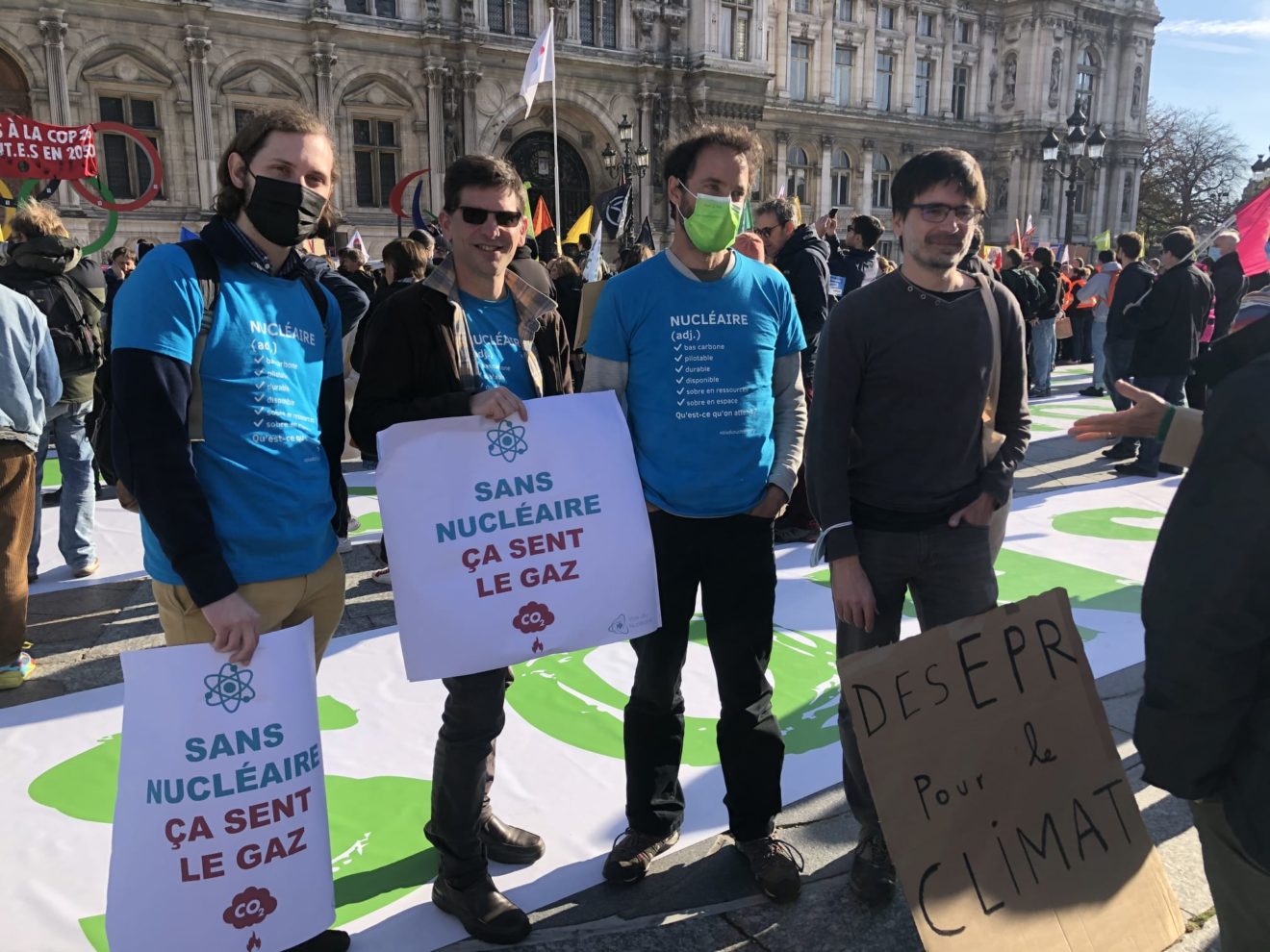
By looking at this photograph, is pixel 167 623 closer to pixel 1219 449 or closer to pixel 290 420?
pixel 290 420

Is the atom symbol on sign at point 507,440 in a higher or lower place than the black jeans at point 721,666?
higher

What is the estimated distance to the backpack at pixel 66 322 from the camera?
17.7 feet

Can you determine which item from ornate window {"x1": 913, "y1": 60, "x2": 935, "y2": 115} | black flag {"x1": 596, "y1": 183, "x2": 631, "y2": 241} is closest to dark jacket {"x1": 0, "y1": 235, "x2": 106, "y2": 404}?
black flag {"x1": 596, "y1": 183, "x2": 631, "y2": 241}

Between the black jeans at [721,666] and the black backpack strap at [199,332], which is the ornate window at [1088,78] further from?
the black backpack strap at [199,332]

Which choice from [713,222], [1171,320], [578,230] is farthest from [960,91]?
[713,222]

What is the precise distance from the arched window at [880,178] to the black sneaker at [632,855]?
132 feet

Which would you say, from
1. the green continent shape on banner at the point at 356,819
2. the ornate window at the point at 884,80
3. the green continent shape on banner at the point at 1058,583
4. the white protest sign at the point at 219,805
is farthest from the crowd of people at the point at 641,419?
the ornate window at the point at 884,80

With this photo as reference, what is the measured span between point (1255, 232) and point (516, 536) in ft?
19.1

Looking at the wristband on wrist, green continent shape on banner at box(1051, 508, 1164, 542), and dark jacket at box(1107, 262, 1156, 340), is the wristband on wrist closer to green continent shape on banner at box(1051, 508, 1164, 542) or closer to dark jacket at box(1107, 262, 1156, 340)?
green continent shape on banner at box(1051, 508, 1164, 542)

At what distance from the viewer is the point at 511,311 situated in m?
2.49

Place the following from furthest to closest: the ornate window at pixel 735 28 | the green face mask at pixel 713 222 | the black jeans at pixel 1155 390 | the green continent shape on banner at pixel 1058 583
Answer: the ornate window at pixel 735 28 → the black jeans at pixel 1155 390 → the green continent shape on banner at pixel 1058 583 → the green face mask at pixel 713 222

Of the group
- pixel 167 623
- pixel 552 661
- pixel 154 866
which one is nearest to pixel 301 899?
pixel 154 866

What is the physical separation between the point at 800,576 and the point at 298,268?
388 centimetres

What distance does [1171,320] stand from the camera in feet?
25.9
